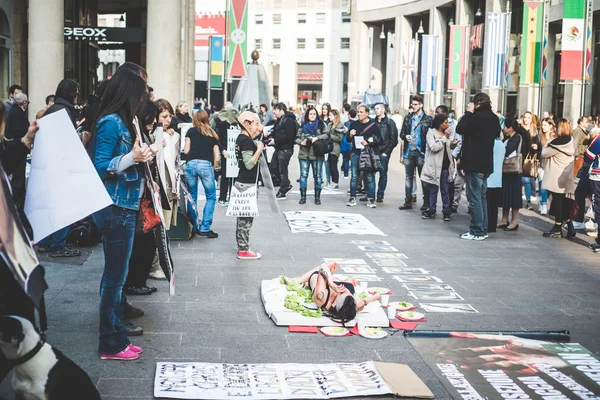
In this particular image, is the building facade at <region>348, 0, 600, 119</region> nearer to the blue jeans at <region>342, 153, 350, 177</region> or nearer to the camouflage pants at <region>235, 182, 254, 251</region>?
the blue jeans at <region>342, 153, 350, 177</region>

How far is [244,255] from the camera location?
33.4 ft

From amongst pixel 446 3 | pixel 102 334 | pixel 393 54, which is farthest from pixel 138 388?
pixel 393 54

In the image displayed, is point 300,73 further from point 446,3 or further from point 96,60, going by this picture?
point 96,60

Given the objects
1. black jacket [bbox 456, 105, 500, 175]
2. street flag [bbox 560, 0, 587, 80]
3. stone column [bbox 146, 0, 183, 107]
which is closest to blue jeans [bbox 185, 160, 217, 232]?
black jacket [bbox 456, 105, 500, 175]

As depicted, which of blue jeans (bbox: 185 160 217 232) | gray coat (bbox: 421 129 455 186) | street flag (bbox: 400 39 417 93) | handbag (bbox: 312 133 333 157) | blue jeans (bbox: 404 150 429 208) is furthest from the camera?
street flag (bbox: 400 39 417 93)

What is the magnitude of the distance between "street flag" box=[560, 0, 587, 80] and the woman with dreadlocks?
13.1 metres

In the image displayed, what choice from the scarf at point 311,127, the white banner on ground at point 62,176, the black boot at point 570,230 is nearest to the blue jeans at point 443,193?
the black boot at point 570,230

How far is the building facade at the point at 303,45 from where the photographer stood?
8694 cm

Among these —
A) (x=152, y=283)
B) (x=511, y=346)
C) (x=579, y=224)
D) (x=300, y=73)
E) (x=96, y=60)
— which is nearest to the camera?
(x=511, y=346)

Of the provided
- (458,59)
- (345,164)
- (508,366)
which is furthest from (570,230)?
(458,59)

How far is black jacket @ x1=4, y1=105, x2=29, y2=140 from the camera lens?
1230 cm

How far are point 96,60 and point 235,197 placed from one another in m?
22.5

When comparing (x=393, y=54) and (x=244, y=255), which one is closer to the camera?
Result: (x=244, y=255)

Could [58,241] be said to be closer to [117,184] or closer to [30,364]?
[117,184]
